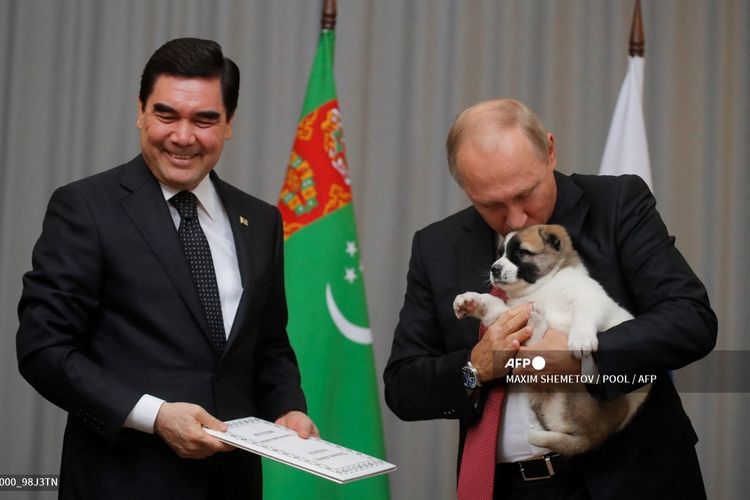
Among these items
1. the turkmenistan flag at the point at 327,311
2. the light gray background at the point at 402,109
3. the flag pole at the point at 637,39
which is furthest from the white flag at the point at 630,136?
the turkmenistan flag at the point at 327,311

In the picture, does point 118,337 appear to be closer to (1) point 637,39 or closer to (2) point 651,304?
(2) point 651,304

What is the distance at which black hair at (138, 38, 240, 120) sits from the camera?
215cm

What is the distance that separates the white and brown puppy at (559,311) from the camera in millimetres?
1900

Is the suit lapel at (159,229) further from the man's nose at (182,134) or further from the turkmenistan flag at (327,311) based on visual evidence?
the turkmenistan flag at (327,311)

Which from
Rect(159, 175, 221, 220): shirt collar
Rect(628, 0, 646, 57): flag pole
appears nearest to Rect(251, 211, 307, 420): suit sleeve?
Rect(159, 175, 221, 220): shirt collar

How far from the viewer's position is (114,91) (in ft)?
14.5

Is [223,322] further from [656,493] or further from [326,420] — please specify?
[326,420]

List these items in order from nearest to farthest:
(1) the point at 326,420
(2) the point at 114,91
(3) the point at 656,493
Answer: (3) the point at 656,493, (1) the point at 326,420, (2) the point at 114,91

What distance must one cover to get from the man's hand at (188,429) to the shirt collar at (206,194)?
20.9 inches

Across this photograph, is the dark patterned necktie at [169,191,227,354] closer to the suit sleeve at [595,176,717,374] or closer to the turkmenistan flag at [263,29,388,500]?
the suit sleeve at [595,176,717,374]

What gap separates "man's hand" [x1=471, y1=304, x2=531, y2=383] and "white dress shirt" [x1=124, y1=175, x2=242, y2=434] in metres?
0.62

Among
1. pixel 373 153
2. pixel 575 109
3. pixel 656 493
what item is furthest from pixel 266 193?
pixel 656 493

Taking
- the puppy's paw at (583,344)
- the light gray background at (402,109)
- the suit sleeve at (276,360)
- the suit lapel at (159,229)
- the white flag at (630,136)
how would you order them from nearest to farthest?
1. the puppy's paw at (583,344)
2. the suit lapel at (159,229)
3. the suit sleeve at (276,360)
4. the white flag at (630,136)
5. the light gray background at (402,109)

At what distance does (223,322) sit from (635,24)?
2.64 m
